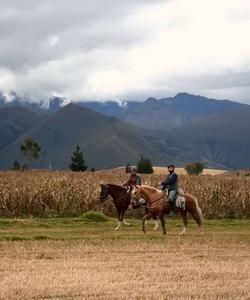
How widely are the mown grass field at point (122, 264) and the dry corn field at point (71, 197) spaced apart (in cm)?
536

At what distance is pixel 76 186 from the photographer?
3406 cm

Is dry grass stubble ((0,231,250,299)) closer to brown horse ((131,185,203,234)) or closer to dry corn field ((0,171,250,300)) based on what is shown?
dry corn field ((0,171,250,300))

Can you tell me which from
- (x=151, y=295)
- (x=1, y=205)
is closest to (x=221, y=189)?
(x=1, y=205)

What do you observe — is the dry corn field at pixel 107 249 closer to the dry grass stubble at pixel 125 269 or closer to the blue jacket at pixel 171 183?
the dry grass stubble at pixel 125 269

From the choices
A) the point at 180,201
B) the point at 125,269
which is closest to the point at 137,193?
the point at 180,201

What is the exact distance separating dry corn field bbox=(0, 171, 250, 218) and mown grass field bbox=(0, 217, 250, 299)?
5.36 metres

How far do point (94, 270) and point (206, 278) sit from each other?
8.43ft


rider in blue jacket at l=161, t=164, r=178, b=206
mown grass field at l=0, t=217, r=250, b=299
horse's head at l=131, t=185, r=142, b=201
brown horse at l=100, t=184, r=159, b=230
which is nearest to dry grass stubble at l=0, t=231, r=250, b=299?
mown grass field at l=0, t=217, r=250, b=299

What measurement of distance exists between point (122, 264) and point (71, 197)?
56.8 ft

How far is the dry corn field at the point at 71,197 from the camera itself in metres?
32.4

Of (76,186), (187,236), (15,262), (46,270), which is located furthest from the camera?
(76,186)

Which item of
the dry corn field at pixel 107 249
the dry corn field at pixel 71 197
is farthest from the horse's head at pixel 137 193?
the dry corn field at pixel 71 197

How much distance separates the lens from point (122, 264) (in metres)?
16.2

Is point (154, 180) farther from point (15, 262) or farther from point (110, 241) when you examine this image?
point (15, 262)
